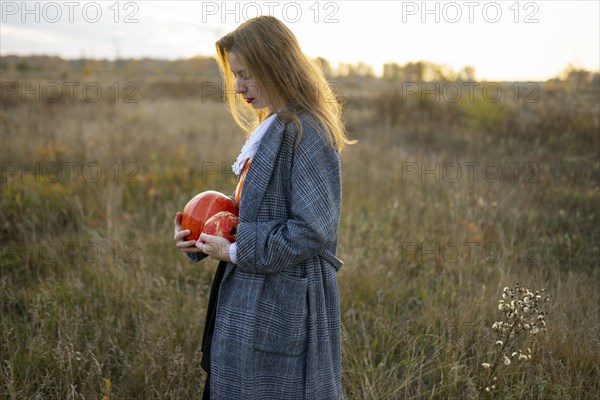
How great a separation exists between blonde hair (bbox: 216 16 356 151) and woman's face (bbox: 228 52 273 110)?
0.02m

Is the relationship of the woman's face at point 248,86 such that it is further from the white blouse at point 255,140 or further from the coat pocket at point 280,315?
the coat pocket at point 280,315

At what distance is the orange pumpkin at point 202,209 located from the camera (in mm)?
1987

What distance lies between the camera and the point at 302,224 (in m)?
1.73

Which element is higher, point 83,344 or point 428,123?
point 428,123

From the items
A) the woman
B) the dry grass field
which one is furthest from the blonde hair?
the dry grass field

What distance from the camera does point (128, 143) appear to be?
7.95 metres

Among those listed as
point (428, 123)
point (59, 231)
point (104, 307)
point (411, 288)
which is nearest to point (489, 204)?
point (411, 288)

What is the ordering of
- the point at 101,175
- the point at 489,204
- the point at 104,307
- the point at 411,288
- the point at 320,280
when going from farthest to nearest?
the point at 101,175 < the point at 489,204 < the point at 411,288 < the point at 104,307 < the point at 320,280

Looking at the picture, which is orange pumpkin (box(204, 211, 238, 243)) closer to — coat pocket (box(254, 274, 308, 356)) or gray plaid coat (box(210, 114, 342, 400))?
gray plaid coat (box(210, 114, 342, 400))

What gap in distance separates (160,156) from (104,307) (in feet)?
13.9

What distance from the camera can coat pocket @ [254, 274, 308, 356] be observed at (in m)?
1.83

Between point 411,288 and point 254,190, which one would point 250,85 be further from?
point 411,288

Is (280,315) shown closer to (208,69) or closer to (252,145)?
(252,145)

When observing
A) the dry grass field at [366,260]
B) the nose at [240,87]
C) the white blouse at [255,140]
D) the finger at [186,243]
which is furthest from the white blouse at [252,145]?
the dry grass field at [366,260]
